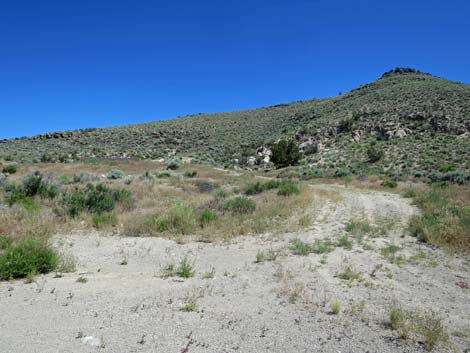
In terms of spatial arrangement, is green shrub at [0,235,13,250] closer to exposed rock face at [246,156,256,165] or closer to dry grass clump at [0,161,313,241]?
dry grass clump at [0,161,313,241]

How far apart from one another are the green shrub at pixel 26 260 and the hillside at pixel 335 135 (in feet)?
89.2

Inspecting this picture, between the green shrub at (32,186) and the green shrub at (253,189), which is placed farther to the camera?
the green shrub at (253,189)

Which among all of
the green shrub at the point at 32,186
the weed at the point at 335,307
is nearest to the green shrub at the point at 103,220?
the green shrub at the point at 32,186

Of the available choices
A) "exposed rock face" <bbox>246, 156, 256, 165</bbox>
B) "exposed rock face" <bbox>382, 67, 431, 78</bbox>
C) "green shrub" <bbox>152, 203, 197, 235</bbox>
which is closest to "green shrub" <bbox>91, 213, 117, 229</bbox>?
"green shrub" <bbox>152, 203, 197, 235</bbox>

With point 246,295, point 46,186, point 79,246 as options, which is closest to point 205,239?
point 79,246

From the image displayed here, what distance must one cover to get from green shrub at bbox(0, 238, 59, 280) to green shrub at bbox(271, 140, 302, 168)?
36455mm

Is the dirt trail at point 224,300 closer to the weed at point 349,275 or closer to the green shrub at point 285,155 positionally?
the weed at point 349,275

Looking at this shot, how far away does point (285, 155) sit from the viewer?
41.3 m

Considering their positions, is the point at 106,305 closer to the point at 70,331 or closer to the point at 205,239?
the point at 70,331

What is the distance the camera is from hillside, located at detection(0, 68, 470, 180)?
36.9 metres

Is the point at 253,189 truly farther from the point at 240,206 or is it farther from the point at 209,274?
the point at 209,274

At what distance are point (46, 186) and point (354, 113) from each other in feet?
166

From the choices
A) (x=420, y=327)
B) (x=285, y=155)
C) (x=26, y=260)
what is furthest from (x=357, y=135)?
(x=26, y=260)

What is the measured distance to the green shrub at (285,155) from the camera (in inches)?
1625
